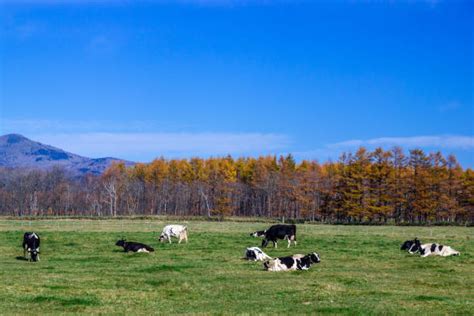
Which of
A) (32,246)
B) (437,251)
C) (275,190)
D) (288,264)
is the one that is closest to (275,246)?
(437,251)

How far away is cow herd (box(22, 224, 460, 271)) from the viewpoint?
26250mm

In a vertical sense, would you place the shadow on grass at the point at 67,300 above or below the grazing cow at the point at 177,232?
below

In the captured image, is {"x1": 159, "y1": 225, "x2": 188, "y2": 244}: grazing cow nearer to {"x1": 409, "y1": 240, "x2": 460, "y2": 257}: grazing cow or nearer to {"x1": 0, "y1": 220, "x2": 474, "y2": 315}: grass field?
{"x1": 0, "y1": 220, "x2": 474, "y2": 315}: grass field

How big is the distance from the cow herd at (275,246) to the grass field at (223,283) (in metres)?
0.75

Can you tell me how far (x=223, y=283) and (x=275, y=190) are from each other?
368 ft

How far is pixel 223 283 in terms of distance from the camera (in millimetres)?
21672

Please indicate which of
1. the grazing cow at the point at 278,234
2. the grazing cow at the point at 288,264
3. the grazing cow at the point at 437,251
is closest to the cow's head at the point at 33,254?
the grazing cow at the point at 288,264

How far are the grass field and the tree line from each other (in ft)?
218

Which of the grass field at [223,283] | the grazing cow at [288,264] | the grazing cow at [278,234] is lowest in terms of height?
the grass field at [223,283]

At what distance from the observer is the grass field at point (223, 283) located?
17047 mm

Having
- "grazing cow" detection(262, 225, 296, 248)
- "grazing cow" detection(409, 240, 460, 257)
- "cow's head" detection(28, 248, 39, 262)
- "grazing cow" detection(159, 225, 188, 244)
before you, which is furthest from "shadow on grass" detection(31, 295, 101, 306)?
"grazing cow" detection(159, 225, 188, 244)

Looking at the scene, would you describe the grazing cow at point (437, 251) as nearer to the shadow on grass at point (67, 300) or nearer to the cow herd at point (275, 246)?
the cow herd at point (275, 246)

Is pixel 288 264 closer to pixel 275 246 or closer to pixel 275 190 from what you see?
pixel 275 246

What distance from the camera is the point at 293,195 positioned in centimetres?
12075
